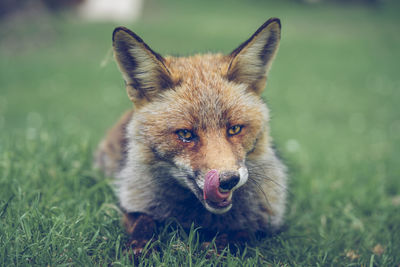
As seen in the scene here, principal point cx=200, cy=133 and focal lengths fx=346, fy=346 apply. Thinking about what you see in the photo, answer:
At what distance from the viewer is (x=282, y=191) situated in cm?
322

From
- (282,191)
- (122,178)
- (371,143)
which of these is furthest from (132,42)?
(371,143)

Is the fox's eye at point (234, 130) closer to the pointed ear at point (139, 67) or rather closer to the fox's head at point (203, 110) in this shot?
the fox's head at point (203, 110)

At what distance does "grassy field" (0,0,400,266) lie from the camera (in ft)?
8.84

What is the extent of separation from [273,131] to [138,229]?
4979 millimetres

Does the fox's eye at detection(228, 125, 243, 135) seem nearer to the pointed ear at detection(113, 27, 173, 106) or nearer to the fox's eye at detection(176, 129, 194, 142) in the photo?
the fox's eye at detection(176, 129, 194, 142)

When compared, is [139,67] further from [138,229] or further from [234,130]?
[138,229]

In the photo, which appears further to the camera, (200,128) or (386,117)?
(386,117)

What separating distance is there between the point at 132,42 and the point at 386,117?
836 cm

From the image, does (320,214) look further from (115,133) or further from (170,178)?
(115,133)

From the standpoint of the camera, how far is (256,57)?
9.46 ft

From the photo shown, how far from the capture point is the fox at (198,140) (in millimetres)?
2492

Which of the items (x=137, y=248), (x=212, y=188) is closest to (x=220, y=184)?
(x=212, y=188)

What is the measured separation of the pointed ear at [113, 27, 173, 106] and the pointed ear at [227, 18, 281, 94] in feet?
1.85

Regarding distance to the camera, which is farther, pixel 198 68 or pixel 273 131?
pixel 273 131
